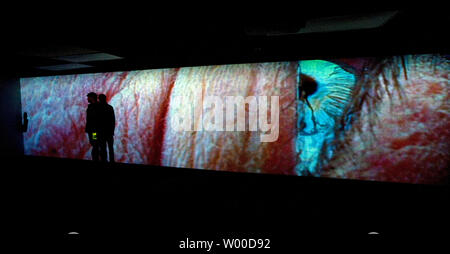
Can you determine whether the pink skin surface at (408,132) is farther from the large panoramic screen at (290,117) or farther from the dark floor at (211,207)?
the dark floor at (211,207)

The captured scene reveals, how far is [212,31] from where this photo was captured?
2.51 m

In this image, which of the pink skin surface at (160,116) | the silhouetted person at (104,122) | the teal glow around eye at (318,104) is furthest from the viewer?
the silhouetted person at (104,122)

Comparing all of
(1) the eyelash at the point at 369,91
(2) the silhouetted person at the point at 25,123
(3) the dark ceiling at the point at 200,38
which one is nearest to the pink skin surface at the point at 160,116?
(2) the silhouetted person at the point at 25,123

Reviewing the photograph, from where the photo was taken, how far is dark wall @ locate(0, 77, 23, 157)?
18.9 feet

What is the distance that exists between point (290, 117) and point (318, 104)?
502 millimetres

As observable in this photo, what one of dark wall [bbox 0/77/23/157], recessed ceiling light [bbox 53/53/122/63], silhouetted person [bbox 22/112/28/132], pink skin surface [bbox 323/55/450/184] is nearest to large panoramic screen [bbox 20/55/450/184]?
pink skin surface [bbox 323/55/450/184]

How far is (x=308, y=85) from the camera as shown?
3.76 metres

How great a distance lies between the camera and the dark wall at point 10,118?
575cm

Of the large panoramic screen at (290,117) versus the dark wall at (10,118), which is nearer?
the large panoramic screen at (290,117)

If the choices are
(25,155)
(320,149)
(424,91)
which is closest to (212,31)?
(320,149)

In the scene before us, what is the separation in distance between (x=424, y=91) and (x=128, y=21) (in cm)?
411

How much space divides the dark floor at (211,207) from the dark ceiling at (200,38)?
6.71 ft

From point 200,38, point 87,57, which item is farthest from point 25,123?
point 200,38

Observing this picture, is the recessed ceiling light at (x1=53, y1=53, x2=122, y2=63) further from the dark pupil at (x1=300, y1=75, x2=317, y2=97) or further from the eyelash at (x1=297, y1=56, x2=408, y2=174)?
the eyelash at (x1=297, y1=56, x2=408, y2=174)
